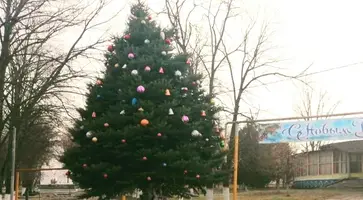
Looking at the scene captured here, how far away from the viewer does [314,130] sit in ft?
58.2

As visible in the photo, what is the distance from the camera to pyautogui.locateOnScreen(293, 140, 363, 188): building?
52.1 meters

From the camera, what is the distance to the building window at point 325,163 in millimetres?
53750

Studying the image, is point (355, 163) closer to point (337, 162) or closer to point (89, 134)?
point (337, 162)

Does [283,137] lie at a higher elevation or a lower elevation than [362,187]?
higher

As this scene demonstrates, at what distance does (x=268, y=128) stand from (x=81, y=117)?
7.39m

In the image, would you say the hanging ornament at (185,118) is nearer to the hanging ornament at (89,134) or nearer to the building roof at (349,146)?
the hanging ornament at (89,134)

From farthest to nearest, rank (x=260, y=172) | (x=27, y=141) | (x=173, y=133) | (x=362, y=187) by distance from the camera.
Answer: (x=260, y=172) < (x=362, y=187) < (x=27, y=141) < (x=173, y=133)

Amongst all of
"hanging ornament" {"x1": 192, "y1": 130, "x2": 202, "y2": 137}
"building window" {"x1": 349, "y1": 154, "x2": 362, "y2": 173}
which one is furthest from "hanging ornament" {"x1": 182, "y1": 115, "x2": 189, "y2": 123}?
"building window" {"x1": 349, "y1": 154, "x2": 362, "y2": 173}

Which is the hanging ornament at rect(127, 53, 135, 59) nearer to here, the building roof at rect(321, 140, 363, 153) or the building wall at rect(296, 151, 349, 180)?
the building wall at rect(296, 151, 349, 180)

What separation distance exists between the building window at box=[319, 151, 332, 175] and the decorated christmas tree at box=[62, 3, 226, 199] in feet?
138

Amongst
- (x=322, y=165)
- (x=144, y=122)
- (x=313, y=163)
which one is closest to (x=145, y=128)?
(x=144, y=122)

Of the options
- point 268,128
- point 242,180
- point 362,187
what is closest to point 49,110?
point 268,128

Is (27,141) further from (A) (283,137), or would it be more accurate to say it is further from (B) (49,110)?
(A) (283,137)

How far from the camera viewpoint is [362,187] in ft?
144
